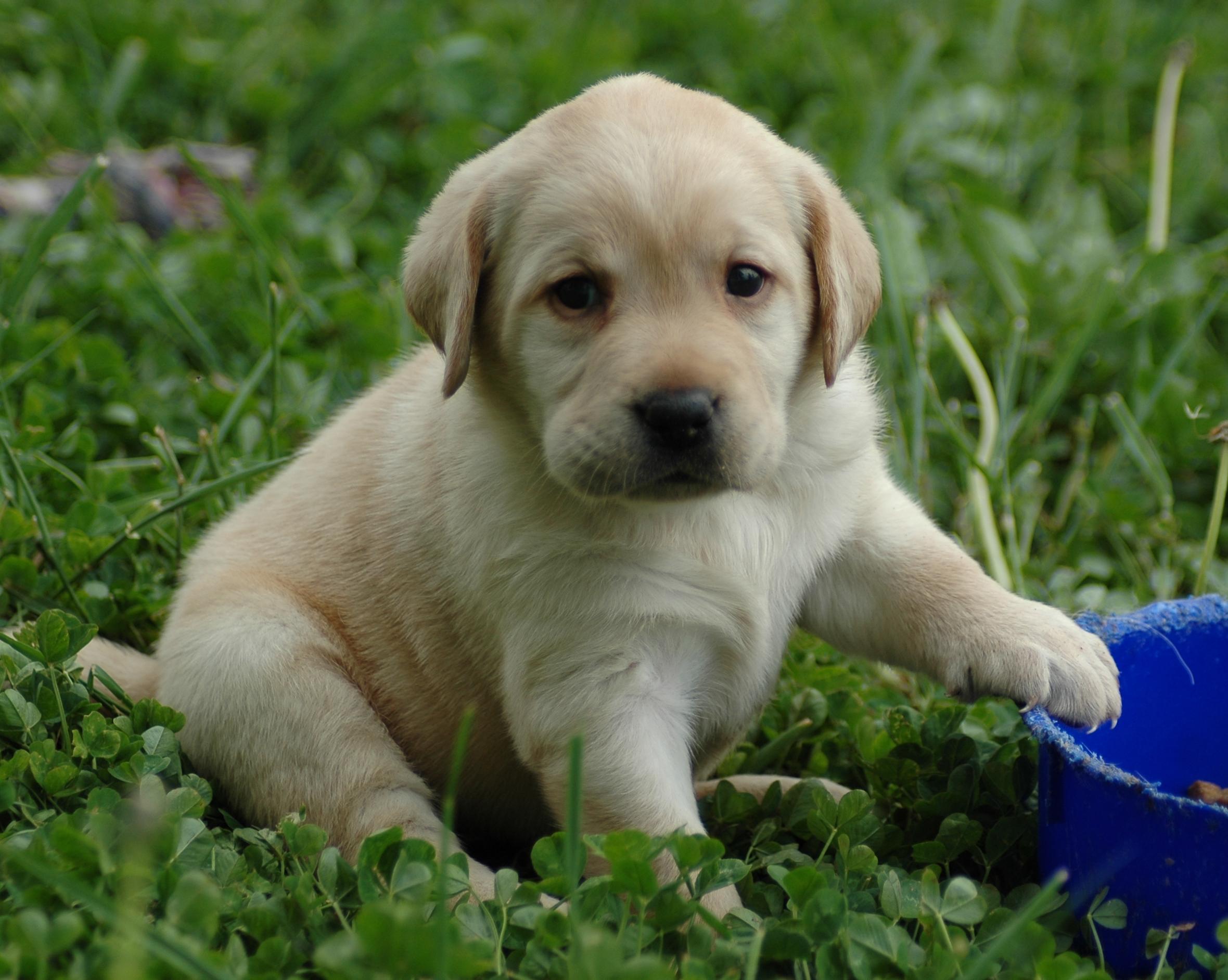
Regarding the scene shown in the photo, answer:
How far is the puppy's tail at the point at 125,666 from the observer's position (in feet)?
10.9

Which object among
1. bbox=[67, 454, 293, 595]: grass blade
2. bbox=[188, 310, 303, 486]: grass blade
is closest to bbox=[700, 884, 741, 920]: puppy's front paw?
bbox=[67, 454, 293, 595]: grass blade

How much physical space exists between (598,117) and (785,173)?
1.35 ft

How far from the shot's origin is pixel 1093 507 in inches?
173

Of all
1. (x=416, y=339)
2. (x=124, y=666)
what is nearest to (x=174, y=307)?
(x=416, y=339)

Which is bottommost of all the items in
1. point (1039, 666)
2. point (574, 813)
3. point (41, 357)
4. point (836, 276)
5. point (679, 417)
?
point (41, 357)

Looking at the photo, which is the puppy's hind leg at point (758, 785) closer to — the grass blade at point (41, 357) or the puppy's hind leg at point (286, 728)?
the puppy's hind leg at point (286, 728)

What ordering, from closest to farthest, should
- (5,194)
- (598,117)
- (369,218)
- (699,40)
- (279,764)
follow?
(598,117)
(279,764)
(5,194)
(369,218)
(699,40)

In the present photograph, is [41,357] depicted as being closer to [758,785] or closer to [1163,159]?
[758,785]

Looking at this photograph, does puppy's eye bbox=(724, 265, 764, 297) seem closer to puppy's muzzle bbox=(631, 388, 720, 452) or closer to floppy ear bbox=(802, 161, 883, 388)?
floppy ear bbox=(802, 161, 883, 388)

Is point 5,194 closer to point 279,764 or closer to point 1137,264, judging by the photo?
point 279,764

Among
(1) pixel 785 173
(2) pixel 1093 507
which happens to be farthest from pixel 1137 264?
(1) pixel 785 173

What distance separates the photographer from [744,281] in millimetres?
2725

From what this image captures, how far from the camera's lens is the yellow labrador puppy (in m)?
2.63

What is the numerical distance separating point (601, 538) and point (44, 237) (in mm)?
2217
